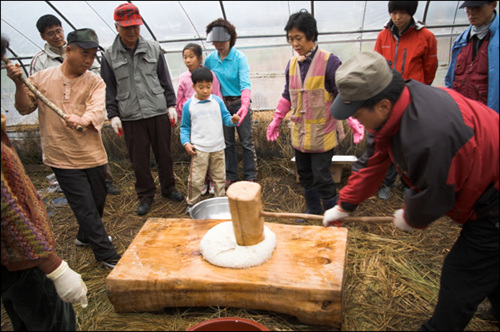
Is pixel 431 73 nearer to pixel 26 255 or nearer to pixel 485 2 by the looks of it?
pixel 485 2

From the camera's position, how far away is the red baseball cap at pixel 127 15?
3.21 m

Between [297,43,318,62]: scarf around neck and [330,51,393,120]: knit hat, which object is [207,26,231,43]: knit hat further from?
[330,51,393,120]: knit hat

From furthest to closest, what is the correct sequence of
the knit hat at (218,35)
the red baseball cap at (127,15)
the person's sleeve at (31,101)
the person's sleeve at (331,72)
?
the knit hat at (218,35), the red baseball cap at (127,15), the person's sleeve at (331,72), the person's sleeve at (31,101)

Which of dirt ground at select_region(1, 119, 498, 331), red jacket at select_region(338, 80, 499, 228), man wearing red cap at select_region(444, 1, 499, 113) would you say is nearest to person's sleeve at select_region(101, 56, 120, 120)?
dirt ground at select_region(1, 119, 498, 331)

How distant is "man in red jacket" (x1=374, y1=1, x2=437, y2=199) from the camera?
321cm

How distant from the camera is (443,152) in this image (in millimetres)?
1381

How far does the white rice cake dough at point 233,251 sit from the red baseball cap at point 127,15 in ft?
7.76

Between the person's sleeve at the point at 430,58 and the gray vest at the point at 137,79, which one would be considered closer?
the person's sleeve at the point at 430,58

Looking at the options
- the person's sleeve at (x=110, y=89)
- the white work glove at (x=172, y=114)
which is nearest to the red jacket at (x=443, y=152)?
the white work glove at (x=172, y=114)

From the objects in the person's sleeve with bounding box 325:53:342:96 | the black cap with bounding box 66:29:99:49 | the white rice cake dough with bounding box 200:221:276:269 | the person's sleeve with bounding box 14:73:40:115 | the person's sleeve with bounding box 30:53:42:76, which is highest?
the black cap with bounding box 66:29:99:49

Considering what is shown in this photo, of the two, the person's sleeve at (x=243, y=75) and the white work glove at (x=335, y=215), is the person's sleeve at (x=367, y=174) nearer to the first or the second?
the white work glove at (x=335, y=215)

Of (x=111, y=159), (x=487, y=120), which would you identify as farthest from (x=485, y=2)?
(x=111, y=159)

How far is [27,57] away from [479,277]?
7.63 m

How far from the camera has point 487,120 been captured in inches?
59.7
